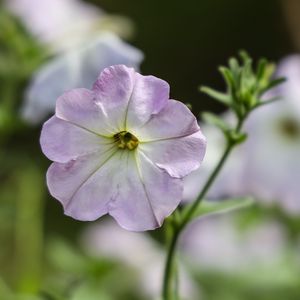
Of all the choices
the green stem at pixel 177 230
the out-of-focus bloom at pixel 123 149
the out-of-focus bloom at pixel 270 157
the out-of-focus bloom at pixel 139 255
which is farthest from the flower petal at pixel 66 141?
the out-of-focus bloom at pixel 139 255

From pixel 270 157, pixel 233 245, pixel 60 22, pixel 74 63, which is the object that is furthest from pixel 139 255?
pixel 74 63

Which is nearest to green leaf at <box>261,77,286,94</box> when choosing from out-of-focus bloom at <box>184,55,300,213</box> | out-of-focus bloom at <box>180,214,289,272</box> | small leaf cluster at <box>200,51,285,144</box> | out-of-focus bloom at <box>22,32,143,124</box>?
small leaf cluster at <box>200,51,285,144</box>

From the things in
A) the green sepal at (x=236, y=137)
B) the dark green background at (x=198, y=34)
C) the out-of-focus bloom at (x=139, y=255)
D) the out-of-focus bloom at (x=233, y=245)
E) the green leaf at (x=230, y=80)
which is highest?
the green leaf at (x=230, y=80)

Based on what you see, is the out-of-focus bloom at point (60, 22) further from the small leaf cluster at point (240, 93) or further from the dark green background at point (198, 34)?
the dark green background at point (198, 34)

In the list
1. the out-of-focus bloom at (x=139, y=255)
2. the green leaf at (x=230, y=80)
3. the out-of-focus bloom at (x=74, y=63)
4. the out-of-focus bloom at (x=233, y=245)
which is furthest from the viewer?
the out-of-focus bloom at (x=233, y=245)

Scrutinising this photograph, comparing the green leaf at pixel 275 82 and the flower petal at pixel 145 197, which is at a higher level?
the green leaf at pixel 275 82

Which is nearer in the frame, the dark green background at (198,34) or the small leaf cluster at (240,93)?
the small leaf cluster at (240,93)

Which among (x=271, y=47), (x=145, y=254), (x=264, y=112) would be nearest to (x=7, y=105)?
(x=264, y=112)

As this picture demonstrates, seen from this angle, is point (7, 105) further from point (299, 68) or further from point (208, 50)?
point (208, 50)
